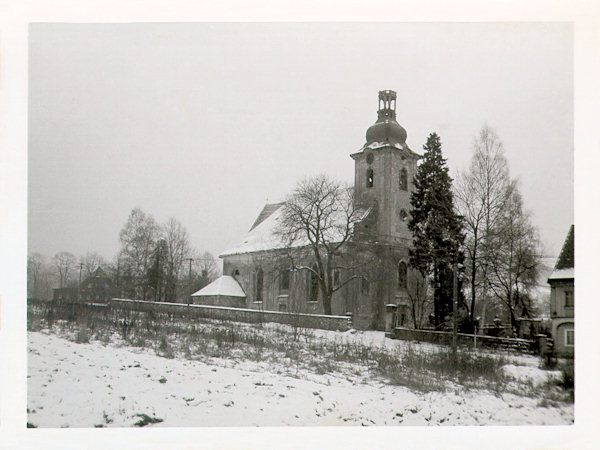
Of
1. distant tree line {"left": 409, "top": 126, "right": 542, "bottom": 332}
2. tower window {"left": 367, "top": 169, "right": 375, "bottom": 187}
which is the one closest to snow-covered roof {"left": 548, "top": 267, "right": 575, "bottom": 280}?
distant tree line {"left": 409, "top": 126, "right": 542, "bottom": 332}

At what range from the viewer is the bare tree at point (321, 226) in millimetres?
8016

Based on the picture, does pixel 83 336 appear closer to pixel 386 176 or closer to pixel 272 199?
pixel 272 199

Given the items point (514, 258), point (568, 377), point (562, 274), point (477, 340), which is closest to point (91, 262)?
point (477, 340)

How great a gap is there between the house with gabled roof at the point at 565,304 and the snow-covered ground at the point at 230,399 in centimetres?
39

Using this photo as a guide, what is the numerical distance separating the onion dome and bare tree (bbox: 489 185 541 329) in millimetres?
1456

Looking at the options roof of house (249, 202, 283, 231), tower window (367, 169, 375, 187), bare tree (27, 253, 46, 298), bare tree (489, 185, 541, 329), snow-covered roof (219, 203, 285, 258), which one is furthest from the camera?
tower window (367, 169, 375, 187)

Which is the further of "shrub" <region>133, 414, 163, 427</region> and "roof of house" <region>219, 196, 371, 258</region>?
"roof of house" <region>219, 196, 371, 258</region>

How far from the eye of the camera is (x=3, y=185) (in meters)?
5.30

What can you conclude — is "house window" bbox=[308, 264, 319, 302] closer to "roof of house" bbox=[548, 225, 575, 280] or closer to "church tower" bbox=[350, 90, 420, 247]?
"church tower" bbox=[350, 90, 420, 247]

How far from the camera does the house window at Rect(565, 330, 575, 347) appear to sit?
544 cm

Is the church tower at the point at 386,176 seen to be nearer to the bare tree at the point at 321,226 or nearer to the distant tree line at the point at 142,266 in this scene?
the bare tree at the point at 321,226

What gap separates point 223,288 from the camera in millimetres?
9586

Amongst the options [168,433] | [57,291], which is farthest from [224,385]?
[57,291]

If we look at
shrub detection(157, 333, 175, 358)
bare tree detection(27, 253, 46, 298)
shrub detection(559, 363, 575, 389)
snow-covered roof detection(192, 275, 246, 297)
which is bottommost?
shrub detection(559, 363, 575, 389)
